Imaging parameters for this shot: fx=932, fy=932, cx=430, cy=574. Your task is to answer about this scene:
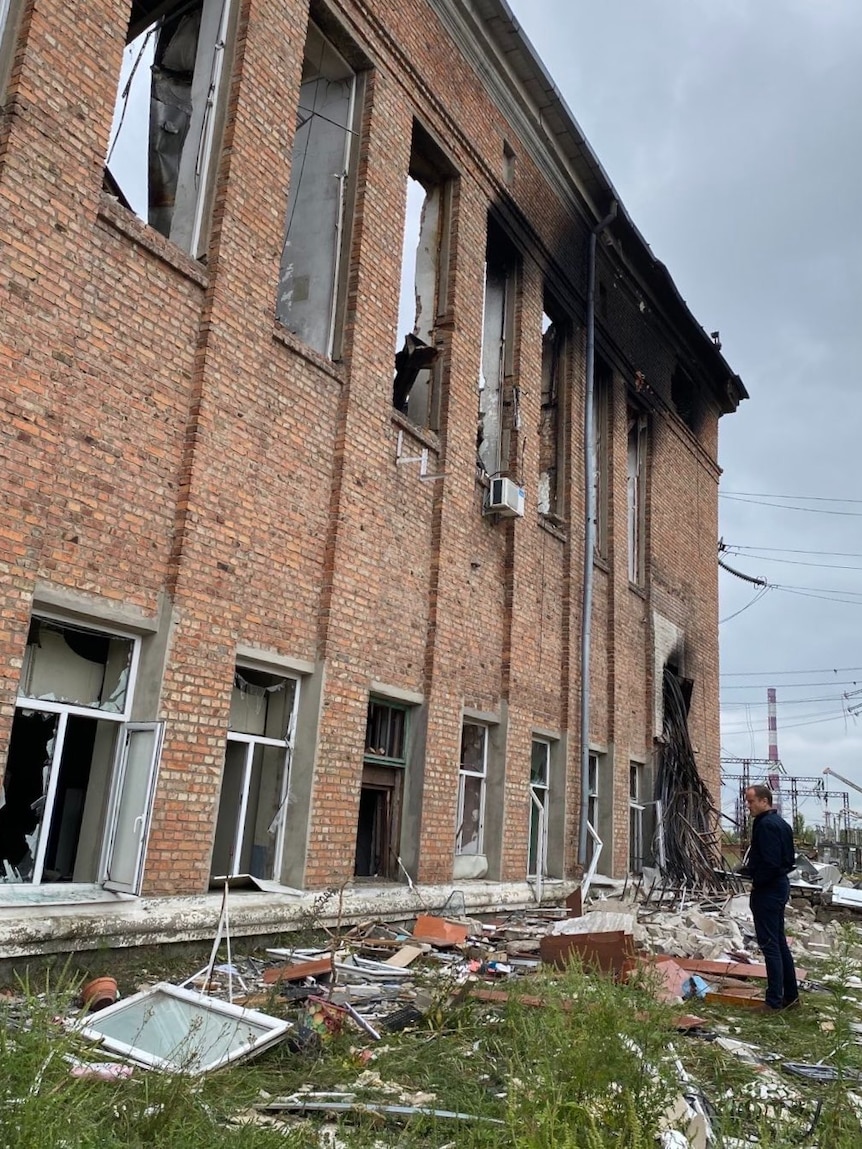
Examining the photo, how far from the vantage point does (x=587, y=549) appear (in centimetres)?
1471

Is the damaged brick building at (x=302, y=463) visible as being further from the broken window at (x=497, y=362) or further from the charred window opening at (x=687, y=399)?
the charred window opening at (x=687, y=399)

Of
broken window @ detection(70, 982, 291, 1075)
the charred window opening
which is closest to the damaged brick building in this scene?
broken window @ detection(70, 982, 291, 1075)

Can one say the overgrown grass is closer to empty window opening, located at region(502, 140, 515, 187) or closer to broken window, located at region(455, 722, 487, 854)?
broken window, located at region(455, 722, 487, 854)

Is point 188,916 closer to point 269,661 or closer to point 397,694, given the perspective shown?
point 269,661

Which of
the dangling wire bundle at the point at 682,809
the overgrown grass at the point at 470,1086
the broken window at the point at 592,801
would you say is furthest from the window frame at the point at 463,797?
the dangling wire bundle at the point at 682,809

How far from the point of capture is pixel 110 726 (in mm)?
7422

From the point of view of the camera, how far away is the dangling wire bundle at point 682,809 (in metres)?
16.8

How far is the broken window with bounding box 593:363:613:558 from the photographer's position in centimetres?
1631

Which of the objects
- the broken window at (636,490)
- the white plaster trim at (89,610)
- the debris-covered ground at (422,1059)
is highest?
the broken window at (636,490)

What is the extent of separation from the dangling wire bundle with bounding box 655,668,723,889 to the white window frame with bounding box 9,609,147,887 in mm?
12132

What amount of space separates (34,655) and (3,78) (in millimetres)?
4194

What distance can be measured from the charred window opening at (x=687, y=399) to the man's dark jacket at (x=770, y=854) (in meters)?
14.2

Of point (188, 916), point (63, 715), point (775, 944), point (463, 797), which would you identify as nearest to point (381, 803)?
point (463, 797)

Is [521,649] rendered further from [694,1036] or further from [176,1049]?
[176,1049]
